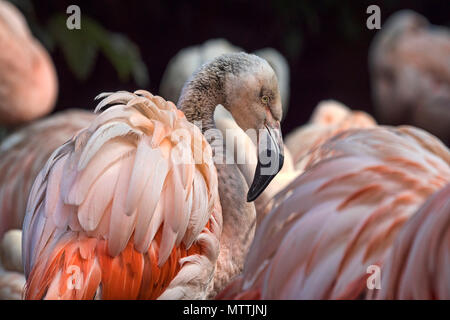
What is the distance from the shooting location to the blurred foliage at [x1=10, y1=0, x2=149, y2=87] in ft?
12.2

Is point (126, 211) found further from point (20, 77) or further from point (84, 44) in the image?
point (84, 44)

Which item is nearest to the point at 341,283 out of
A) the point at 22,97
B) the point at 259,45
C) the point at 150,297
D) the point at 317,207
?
the point at 317,207

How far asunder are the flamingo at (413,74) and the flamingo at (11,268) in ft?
9.78

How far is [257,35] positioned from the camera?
4.75 metres

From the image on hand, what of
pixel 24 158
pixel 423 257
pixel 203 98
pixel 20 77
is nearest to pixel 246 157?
pixel 203 98

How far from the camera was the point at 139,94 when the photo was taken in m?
1.21

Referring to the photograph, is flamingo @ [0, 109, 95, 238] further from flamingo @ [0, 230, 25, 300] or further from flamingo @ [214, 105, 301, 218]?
flamingo @ [214, 105, 301, 218]

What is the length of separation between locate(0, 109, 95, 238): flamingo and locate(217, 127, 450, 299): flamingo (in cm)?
126

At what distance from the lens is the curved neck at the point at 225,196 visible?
49.1 inches

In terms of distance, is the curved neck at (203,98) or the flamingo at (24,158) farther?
the flamingo at (24,158)

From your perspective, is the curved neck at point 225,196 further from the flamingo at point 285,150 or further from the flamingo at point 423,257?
the flamingo at point 423,257

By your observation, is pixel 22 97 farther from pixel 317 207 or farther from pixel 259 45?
pixel 259 45

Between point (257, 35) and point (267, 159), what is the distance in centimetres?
367

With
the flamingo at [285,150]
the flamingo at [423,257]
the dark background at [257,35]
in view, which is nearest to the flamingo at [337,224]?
the flamingo at [423,257]
